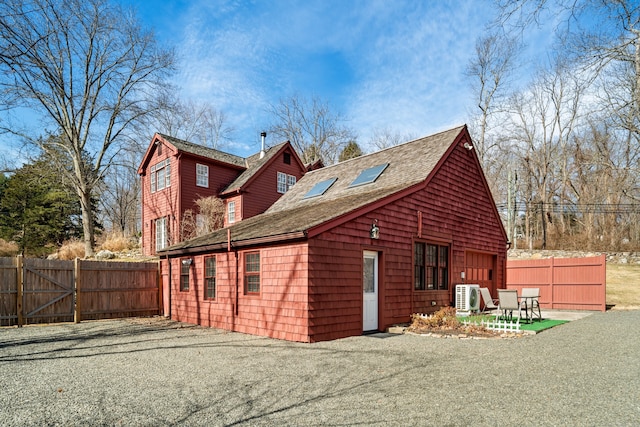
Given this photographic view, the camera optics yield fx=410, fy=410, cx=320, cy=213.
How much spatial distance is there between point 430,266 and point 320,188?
495 cm

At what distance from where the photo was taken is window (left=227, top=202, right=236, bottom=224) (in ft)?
77.5

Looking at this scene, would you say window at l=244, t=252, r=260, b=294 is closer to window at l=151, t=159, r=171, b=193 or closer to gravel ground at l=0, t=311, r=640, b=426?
gravel ground at l=0, t=311, r=640, b=426

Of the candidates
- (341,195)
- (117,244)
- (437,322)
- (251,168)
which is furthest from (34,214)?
(437,322)

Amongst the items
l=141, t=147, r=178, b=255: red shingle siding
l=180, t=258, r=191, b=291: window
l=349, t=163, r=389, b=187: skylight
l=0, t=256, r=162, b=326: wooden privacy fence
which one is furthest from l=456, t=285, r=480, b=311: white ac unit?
l=141, t=147, r=178, b=255: red shingle siding

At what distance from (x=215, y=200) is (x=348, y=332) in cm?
1568

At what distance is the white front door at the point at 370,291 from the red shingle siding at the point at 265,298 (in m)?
1.93

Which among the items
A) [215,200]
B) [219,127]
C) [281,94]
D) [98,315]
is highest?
[281,94]

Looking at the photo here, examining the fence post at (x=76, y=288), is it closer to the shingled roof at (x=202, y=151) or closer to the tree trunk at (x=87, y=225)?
the shingled roof at (x=202, y=151)

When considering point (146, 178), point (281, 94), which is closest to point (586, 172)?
point (281, 94)

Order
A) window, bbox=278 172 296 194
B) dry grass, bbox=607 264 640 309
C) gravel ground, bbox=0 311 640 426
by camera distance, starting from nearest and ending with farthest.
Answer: gravel ground, bbox=0 311 640 426
dry grass, bbox=607 264 640 309
window, bbox=278 172 296 194

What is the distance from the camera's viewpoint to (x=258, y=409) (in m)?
4.63

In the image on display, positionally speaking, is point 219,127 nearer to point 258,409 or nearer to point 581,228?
Answer: point 581,228

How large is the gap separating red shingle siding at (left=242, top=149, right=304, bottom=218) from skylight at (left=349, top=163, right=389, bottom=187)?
10470 millimetres

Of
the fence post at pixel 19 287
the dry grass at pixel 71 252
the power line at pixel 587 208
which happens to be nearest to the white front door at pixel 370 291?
the fence post at pixel 19 287
